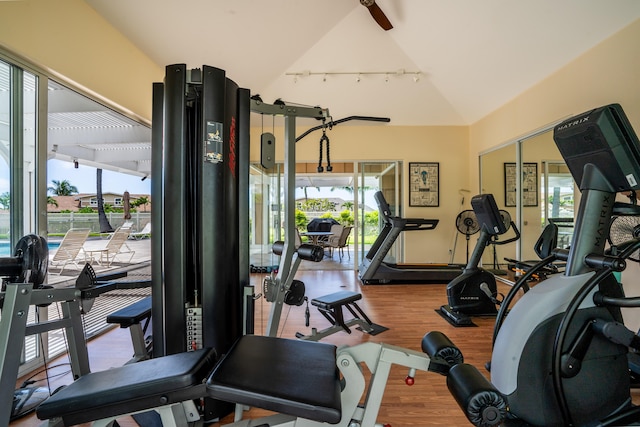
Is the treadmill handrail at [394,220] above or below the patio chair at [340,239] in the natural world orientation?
above

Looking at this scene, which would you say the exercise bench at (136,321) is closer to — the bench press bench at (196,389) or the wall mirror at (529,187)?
the bench press bench at (196,389)

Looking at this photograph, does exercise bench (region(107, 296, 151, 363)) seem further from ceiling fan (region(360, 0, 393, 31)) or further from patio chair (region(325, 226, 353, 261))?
patio chair (region(325, 226, 353, 261))

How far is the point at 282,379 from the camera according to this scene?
3.13ft

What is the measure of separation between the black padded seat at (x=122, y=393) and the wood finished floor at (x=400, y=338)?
38.7 inches

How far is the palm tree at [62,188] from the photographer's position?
8.27 feet

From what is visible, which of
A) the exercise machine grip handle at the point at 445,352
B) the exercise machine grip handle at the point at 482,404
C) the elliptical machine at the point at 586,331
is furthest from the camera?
the elliptical machine at the point at 586,331

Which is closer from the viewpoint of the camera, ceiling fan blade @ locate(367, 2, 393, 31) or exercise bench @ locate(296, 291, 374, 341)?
exercise bench @ locate(296, 291, 374, 341)

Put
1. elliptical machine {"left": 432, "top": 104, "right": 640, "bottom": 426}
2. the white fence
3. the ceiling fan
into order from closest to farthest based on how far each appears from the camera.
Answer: elliptical machine {"left": 432, "top": 104, "right": 640, "bottom": 426} < the white fence < the ceiling fan

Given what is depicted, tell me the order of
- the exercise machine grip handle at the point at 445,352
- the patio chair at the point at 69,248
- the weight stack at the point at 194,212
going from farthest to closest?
the patio chair at the point at 69,248
the weight stack at the point at 194,212
the exercise machine grip handle at the point at 445,352

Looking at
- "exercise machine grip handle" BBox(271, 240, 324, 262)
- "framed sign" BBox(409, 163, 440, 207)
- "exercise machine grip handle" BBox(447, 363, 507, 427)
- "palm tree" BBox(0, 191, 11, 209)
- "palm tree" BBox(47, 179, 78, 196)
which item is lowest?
"exercise machine grip handle" BBox(447, 363, 507, 427)

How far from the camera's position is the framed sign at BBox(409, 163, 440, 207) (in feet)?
18.1

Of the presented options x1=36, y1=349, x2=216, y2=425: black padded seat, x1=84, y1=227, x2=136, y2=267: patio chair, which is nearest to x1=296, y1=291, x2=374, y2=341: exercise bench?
x1=36, y1=349, x2=216, y2=425: black padded seat

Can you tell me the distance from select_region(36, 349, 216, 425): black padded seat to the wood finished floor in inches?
38.7

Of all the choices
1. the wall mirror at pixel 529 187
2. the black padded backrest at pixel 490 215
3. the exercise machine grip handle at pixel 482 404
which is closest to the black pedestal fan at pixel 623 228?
the black padded backrest at pixel 490 215
